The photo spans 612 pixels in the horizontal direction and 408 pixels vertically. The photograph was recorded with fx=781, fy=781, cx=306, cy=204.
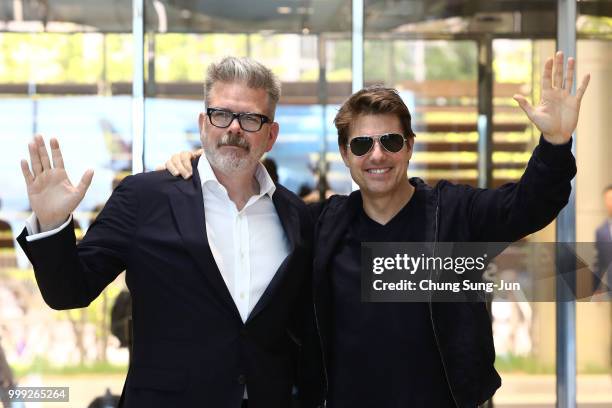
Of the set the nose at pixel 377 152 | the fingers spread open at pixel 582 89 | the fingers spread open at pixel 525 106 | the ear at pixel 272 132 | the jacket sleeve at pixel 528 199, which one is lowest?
the jacket sleeve at pixel 528 199

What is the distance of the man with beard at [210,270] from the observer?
97.7 inches

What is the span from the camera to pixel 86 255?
2.42 meters

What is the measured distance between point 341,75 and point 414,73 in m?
0.70

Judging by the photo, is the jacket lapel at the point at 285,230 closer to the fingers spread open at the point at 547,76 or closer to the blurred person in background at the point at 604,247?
the fingers spread open at the point at 547,76

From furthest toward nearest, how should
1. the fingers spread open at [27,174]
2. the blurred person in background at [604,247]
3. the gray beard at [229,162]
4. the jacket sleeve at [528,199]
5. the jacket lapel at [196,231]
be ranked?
the blurred person in background at [604,247]
the gray beard at [229,162]
the jacket lapel at [196,231]
the jacket sleeve at [528,199]
the fingers spread open at [27,174]

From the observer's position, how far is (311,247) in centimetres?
275

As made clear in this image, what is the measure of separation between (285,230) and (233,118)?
425 millimetres

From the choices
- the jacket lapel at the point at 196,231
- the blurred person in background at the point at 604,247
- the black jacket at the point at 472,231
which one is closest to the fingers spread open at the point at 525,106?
the black jacket at the point at 472,231

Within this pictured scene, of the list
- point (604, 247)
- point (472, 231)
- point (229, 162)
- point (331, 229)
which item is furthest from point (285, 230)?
point (604, 247)

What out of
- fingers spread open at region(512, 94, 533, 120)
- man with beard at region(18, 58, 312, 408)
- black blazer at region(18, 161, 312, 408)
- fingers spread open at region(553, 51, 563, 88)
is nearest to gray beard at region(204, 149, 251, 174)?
man with beard at region(18, 58, 312, 408)

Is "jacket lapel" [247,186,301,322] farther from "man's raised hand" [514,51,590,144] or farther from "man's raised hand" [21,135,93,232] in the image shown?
"man's raised hand" [514,51,590,144]

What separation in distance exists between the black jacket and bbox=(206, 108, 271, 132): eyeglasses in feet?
1.47

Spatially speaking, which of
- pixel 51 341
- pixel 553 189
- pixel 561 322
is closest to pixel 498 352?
pixel 561 322

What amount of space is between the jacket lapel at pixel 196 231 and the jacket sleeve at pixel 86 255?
0.15 metres
